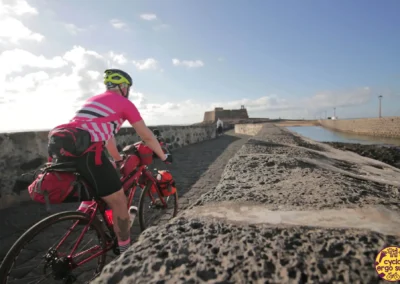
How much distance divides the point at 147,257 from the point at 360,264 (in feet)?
3.05

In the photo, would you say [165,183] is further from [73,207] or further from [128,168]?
[73,207]

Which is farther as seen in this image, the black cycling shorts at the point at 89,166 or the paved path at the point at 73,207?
the paved path at the point at 73,207

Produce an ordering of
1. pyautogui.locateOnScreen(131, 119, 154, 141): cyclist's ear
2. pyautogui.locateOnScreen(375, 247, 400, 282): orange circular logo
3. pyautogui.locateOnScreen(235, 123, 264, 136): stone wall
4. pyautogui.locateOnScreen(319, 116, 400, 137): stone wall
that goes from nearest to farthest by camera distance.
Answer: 1. pyautogui.locateOnScreen(375, 247, 400, 282): orange circular logo
2. pyautogui.locateOnScreen(131, 119, 154, 141): cyclist's ear
3. pyautogui.locateOnScreen(235, 123, 264, 136): stone wall
4. pyautogui.locateOnScreen(319, 116, 400, 137): stone wall

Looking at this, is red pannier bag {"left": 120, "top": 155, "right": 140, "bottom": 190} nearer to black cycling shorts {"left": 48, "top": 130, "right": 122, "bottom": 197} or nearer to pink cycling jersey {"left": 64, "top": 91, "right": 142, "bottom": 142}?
black cycling shorts {"left": 48, "top": 130, "right": 122, "bottom": 197}

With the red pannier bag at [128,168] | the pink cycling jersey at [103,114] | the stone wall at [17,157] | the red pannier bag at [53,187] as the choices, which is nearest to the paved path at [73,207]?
the stone wall at [17,157]

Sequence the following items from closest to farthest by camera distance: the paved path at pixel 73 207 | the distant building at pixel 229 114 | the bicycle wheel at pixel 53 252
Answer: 1. the bicycle wheel at pixel 53 252
2. the paved path at pixel 73 207
3. the distant building at pixel 229 114

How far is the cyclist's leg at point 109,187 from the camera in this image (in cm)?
191

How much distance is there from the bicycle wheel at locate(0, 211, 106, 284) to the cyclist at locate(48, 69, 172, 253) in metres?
0.24

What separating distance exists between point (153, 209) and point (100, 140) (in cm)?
162

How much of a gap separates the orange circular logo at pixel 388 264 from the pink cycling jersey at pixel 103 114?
1887mm

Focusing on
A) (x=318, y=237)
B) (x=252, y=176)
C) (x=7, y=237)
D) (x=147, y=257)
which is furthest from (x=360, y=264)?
(x=7, y=237)

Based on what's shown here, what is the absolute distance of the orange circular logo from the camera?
37.4 inches

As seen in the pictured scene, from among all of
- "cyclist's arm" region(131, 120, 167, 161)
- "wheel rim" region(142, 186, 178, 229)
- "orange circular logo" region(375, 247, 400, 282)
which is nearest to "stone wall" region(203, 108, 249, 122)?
"wheel rim" region(142, 186, 178, 229)

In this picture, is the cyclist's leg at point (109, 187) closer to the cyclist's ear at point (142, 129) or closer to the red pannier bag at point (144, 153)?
the cyclist's ear at point (142, 129)
